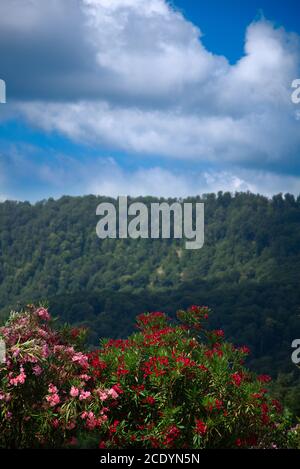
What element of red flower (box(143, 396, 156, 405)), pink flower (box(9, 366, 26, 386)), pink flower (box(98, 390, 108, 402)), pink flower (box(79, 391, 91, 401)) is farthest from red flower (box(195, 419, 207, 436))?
pink flower (box(9, 366, 26, 386))

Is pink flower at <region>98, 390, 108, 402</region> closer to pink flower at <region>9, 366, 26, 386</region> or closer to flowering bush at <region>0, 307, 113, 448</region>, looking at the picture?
flowering bush at <region>0, 307, 113, 448</region>

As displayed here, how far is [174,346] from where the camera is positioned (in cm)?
1220

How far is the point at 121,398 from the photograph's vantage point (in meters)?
10.7

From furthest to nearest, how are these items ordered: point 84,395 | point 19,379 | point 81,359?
point 81,359, point 84,395, point 19,379

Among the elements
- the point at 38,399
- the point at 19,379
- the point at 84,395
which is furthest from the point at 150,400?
the point at 19,379

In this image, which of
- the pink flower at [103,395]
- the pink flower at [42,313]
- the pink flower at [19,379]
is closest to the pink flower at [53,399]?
the pink flower at [19,379]

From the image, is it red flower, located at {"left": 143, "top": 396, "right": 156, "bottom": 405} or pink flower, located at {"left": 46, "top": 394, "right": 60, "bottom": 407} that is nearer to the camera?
pink flower, located at {"left": 46, "top": 394, "right": 60, "bottom": 407}

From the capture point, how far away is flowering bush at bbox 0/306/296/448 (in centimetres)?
998

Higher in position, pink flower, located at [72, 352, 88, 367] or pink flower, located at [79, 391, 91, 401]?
pink flower, located at [72, 352, 88, 367]

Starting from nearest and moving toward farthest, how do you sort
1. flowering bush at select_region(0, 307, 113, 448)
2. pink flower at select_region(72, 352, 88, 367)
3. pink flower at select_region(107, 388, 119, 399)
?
flowering bush at select_region(0, 307, 113, 448) < pink flower at select_region(107, 388, 119, 399) < pink flower at select_region(72, 352, 88, 367)

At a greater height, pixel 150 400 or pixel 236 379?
pixel 236 379

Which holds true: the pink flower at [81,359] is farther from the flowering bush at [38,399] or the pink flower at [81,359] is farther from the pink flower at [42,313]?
the pink flower at [42,313]

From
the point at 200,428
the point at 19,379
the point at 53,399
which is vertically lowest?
the point at 200,428

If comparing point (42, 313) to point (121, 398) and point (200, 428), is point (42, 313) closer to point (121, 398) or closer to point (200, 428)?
point (121, 398)
